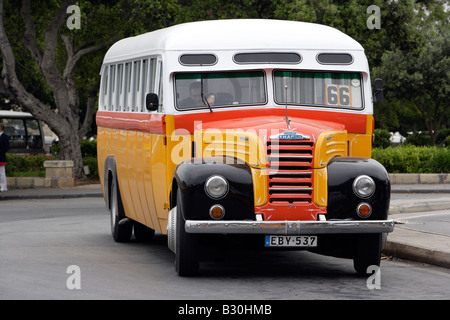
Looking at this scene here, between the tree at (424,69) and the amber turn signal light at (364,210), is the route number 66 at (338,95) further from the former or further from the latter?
the tree at (424,69)

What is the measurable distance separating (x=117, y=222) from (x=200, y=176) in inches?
190

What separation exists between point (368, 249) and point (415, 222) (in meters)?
5.48

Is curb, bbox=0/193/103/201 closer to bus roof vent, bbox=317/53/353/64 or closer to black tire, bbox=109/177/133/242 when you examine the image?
black tire, bbox=109/177/133/242

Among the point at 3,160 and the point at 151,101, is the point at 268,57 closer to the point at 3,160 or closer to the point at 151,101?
the point at 151,101

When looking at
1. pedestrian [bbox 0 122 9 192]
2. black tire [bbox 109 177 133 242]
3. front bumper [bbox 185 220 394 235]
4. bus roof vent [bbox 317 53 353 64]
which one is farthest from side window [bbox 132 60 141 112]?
pedestrian [bbox 0 122 9 192]

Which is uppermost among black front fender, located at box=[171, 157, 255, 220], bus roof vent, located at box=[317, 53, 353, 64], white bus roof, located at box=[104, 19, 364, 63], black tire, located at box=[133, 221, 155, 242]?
white bus roof, located at box=[104, 19, 364, 63]

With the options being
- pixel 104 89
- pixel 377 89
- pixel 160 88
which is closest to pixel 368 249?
pixel 377 89

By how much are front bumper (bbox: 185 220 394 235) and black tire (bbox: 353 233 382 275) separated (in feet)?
1.44

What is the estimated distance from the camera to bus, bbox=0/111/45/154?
43.6 m

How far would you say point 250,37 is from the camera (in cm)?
1171

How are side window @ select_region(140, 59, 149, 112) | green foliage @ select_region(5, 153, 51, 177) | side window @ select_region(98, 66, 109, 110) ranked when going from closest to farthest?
side window @ select_region(140, 59, 149, 112)
side window @ select_region(98, 66, 109, 110)
green foliage @ select_region(5, 153, 51, 177)
